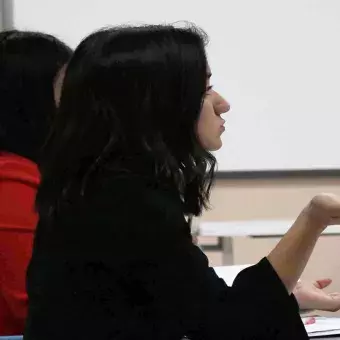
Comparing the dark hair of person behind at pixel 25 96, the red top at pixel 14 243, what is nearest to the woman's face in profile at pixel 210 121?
the red top at pixel 14 243

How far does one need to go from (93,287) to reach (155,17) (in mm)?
1889

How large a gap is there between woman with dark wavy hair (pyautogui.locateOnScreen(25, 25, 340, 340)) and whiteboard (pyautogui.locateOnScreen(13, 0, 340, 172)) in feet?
5.42

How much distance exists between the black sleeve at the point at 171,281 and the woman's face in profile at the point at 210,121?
0.50 feet

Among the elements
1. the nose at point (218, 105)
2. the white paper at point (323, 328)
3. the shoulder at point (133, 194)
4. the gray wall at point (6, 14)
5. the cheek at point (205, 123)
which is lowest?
the white paper at point (323, 328)

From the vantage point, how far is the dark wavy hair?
2.91 feet

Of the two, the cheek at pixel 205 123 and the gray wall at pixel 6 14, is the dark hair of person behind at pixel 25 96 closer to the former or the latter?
the cheek at pixel 205 123

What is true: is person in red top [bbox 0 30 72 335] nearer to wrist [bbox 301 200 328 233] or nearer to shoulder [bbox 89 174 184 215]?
shoulder [bbox 89 174 184 215]

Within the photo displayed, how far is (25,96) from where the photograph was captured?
1392 millimetres

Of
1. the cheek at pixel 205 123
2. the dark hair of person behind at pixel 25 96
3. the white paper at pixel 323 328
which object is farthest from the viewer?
the dark hair of person behind at pixel 25 96

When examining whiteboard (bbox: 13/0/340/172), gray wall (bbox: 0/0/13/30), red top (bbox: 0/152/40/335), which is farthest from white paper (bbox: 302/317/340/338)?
gray wall (bbox: 0/0/13/30)

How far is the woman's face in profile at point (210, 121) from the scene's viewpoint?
967 mm

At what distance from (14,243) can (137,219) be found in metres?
0.44

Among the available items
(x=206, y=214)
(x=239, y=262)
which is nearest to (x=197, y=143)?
(x=239, y=262)

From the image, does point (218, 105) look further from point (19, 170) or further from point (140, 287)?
point (19, 170)
